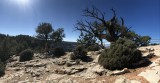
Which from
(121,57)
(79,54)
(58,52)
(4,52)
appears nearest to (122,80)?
(121,57)

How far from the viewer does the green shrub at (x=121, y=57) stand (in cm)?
1592

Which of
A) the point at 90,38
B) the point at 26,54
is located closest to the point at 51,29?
the point at 90,38

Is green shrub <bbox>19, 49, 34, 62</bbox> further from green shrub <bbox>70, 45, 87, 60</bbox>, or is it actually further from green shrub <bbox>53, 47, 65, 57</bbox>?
green shrub <bbox>70, 45, 87, 60</bbox>

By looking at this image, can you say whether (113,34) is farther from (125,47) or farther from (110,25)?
(125,47)

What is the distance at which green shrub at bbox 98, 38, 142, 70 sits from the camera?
52.2 feet

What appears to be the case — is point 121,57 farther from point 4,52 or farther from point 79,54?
point 4,52

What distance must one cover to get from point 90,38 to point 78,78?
34152 millimetres

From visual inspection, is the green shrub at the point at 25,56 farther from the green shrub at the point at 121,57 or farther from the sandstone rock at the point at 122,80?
the sandstone rock at the point at 122,80

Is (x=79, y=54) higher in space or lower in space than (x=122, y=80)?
higher

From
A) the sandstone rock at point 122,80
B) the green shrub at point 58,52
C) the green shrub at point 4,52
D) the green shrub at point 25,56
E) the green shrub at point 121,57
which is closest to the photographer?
the sandstone rock at point 122,80

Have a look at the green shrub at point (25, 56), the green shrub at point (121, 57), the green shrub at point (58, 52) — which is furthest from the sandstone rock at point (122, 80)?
the green shrub at point (25, 56)

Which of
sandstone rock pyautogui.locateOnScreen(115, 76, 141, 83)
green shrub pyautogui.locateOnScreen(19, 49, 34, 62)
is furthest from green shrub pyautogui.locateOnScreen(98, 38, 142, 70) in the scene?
green shrub pyautogui.locateOnScreen(19, 49, 34, 62)

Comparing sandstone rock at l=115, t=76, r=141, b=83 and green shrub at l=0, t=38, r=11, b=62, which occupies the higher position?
green shrub at l=0, t=38, r=11, b=62

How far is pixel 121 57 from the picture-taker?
16094 millimetres
